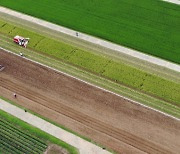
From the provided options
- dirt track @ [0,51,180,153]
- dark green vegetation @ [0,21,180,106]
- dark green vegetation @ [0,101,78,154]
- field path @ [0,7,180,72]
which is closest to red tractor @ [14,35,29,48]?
dark green vegetation @ [0,21,180,106]

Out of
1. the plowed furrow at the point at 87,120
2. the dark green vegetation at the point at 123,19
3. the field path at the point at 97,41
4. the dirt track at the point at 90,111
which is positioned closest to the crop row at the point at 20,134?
the dirt track at the point at 90,111

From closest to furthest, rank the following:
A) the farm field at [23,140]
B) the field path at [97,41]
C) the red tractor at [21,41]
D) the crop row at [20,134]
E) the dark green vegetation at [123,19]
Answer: the farm field at [23,140] → the crop row at [20,134] → the field path at [97,41] → the dark green vegetation at [123,19] → the red tractor at [21,41]

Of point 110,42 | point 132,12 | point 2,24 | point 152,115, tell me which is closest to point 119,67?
point 110,42

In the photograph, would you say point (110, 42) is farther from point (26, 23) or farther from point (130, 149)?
point (130, 149)

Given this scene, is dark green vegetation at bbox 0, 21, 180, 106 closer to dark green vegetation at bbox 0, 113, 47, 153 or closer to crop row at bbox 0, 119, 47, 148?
crop row at bbox 0, 119, 47, 148

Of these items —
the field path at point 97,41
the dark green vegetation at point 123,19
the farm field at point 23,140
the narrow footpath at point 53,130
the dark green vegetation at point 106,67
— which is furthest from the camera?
the dark green vegetation at point 123,19

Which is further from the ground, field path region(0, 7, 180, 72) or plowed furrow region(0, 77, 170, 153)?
field path region(0, 7, 180, 72)

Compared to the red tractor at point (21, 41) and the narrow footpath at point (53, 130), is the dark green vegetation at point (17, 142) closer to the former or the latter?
the narrow footpath at point (53, 130)
